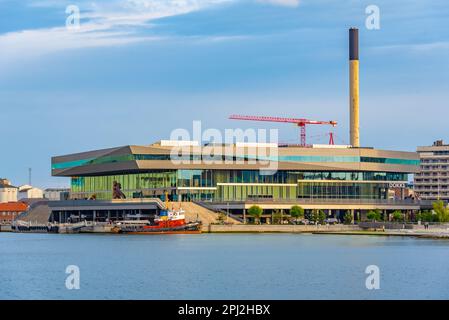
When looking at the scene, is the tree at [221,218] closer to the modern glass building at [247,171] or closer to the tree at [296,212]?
the modern glass building at [247,171]

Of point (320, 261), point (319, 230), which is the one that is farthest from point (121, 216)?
point (320, 261)

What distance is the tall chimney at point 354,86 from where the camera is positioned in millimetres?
171125

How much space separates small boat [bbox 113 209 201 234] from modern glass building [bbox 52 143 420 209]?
50.3 ft

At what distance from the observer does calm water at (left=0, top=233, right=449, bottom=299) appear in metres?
59.3

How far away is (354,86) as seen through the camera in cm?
17262

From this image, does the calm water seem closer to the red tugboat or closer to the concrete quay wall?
the red tugboat

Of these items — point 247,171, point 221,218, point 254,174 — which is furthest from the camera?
point 254,174

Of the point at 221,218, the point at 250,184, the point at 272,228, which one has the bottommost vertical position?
the point at 272,228

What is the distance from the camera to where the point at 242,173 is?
16088 cm

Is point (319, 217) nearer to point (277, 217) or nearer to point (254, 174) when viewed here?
point (277, 217)

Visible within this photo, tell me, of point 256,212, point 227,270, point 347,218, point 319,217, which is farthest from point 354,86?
point 227,270

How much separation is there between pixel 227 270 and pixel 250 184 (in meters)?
89.0

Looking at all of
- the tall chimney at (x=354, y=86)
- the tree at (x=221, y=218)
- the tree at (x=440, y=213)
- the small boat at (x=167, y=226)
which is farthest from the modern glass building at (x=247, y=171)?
the tree at (x=440, y=213)
